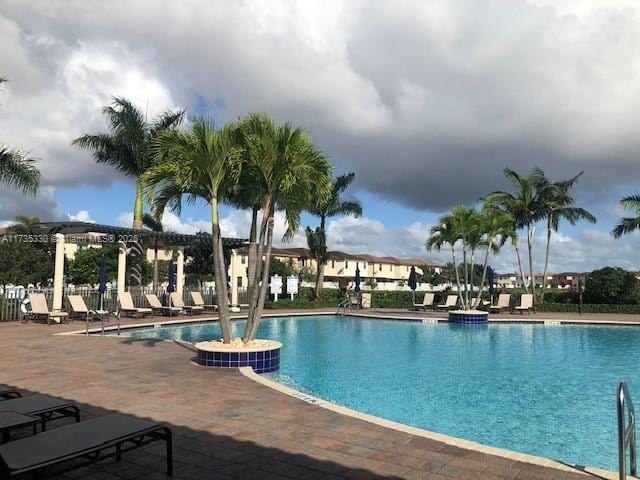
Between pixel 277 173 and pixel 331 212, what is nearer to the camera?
pixel 277 173

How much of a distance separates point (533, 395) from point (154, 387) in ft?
20.8

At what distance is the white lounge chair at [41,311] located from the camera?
17781 millimetres

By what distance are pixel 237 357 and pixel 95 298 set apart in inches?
583

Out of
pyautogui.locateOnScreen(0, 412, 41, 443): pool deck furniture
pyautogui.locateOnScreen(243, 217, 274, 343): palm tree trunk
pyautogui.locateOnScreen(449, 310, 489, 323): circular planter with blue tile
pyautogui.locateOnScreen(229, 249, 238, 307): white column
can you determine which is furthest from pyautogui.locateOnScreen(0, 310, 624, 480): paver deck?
pyautogui.locateOnScreen(229, 249, 238, 307): white column

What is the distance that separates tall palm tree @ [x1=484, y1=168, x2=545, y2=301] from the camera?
31984mm

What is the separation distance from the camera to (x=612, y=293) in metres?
27.5

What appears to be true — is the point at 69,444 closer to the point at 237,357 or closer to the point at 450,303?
the point at 237,357

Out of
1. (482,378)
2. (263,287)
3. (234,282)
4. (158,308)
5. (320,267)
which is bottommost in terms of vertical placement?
(482,378)

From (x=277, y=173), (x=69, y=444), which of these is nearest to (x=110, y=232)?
(x=277, y=173)

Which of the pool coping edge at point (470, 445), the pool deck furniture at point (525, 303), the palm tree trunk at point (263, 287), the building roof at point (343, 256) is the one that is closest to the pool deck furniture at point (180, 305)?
the palm tree trunk at point (263, 287)

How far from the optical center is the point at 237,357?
30.7 feet

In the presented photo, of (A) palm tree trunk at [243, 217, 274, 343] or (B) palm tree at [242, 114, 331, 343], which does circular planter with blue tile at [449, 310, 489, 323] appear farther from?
(A) palm tree trunk at [243, 217, 274, 343]

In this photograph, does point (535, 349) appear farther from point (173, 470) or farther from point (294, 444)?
point (173, 470)

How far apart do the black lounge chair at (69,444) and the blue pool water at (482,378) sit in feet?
13.6
